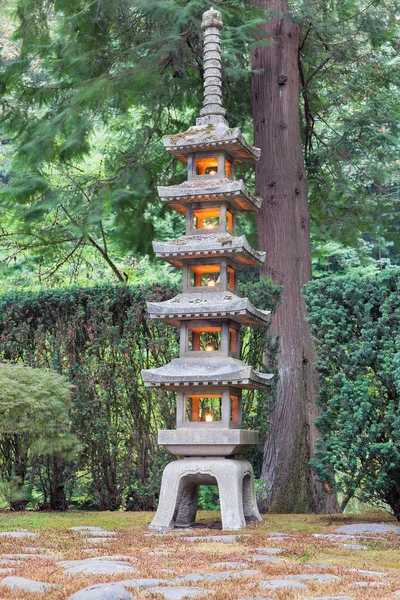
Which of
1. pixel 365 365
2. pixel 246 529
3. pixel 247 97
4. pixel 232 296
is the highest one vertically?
pixel 247 97

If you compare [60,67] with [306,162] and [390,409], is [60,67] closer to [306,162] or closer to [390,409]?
[306,162]

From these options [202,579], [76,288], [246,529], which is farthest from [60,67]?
[202,579]

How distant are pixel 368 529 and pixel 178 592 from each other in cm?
388

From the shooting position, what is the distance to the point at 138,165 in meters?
10.9

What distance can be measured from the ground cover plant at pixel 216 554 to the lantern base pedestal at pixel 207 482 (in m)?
0.20

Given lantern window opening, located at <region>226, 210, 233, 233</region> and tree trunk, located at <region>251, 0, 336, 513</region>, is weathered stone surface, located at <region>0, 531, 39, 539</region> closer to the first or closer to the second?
tree trunk, located at <region>251, 0, 336, 513</region>

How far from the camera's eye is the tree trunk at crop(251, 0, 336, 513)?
31.1 ft

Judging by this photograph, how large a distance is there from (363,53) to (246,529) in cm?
826

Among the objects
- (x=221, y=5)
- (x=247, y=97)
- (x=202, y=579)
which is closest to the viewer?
(x=202, y=579)

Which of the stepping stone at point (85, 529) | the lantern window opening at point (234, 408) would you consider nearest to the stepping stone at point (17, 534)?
the stepping stone at point (85, 529)

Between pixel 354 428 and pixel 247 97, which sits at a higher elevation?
pixel 247 97

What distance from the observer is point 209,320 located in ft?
25.9

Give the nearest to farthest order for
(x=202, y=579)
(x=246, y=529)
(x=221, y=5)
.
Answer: (x=202, y=579) → (x=246, y=529) → (x=221, y=5)

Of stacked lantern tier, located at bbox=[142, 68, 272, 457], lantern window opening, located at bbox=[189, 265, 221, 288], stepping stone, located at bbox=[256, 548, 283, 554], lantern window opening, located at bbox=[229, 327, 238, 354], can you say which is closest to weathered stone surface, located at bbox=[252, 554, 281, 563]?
stepping stone, located at bbox=[256, 548, 283, 554]
